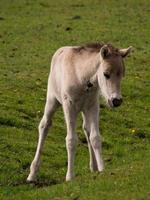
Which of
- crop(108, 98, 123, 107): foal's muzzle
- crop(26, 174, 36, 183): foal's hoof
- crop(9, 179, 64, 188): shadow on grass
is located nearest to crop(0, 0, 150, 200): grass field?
crop(9, 179, 64, 188): shadow on grass

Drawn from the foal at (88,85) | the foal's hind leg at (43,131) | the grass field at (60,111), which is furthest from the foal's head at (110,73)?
the foal's hind leg at (43,131)

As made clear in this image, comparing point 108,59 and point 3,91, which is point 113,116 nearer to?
point 3,91

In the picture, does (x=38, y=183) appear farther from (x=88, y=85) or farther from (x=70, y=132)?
(x=88, y=85)

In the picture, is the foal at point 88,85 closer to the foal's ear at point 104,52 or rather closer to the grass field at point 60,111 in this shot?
the foal's ear at point 104,52

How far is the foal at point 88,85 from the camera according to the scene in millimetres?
11047

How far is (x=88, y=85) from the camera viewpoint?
37.9ft

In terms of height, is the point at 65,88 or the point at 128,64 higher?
the point at 65,88

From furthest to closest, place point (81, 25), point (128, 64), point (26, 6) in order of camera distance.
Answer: point (26, 6), point (81, 25), point (128, 64)

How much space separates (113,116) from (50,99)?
6107mm

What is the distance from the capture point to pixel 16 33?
32844 millimetres

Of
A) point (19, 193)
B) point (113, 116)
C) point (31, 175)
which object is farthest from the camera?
point (113, 116)

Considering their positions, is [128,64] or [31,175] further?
[128,64]

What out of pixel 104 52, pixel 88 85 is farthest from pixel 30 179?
pixel 104 52

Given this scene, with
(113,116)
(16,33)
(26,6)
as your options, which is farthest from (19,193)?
(26,6)
